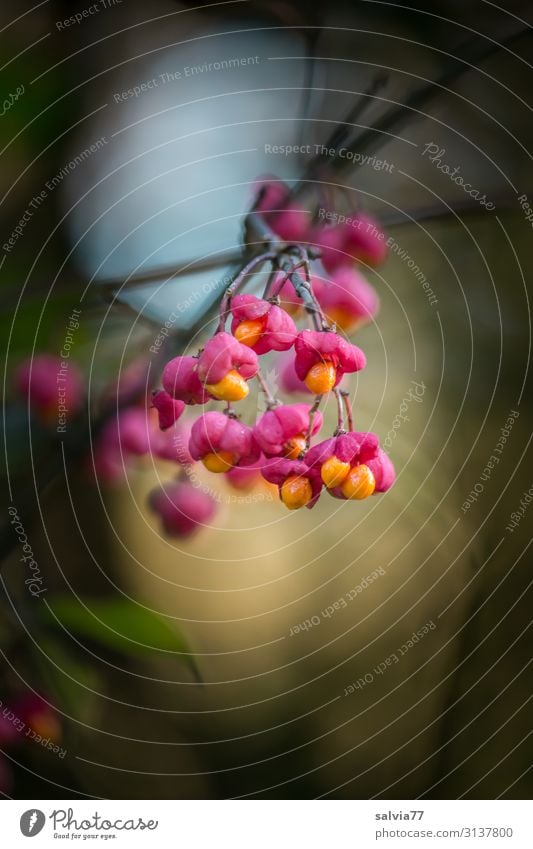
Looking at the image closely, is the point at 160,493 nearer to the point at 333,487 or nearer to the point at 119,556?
the point at 119,556

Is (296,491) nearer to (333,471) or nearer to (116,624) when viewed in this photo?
(333,471)

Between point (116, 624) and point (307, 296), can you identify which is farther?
point (116, 624)

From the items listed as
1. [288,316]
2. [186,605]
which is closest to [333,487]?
[288,316]

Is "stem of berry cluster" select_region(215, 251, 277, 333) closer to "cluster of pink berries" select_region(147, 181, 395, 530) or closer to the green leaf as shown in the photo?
"cluster of pink berries" select_region(147, 181, 395, 530)
